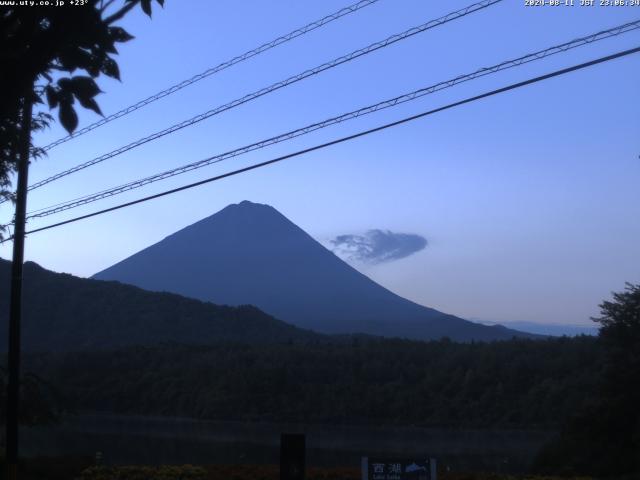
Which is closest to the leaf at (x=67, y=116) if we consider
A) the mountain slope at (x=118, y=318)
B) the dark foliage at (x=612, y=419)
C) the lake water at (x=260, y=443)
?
the dark foliage at (x=612, y=419)

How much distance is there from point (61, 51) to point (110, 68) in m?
0.38

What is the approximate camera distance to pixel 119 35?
576cm

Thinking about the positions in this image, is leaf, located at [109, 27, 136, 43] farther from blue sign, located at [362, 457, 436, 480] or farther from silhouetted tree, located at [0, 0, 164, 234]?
blue sign, located at [362, 457, 436, 480]

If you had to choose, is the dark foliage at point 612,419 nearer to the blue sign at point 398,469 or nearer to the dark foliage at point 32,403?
the blue sign at point 398,469

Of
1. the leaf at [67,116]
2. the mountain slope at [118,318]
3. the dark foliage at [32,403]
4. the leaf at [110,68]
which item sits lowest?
the dark foliage at [32,403]

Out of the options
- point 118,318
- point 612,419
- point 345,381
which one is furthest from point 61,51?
point 118,318

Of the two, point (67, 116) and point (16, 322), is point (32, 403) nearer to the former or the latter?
point (16, 322)

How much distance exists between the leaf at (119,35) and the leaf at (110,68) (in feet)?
0.46

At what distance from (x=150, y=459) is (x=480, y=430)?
63.5 feet

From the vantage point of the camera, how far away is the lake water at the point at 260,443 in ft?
93.0

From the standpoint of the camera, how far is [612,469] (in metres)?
22.3

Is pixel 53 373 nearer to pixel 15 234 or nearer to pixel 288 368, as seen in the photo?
pixel 288 368

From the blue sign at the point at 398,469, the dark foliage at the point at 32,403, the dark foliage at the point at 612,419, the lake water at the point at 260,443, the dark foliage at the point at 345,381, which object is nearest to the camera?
the blue sign at the point at 398,469

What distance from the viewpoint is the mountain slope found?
258 ft
